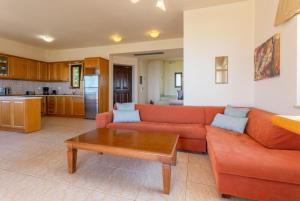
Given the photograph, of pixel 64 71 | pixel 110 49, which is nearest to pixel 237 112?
pixel 110 49

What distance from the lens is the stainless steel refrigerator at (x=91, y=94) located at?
19.2ft

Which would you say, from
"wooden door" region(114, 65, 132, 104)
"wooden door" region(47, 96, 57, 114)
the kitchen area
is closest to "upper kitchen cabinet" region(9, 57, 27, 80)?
the kitchen area

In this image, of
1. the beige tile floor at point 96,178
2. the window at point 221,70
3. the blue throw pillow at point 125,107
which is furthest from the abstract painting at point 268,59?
the blue throw pillow at point 125,107

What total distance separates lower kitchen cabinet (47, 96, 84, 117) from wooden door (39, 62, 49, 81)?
2.62 ft

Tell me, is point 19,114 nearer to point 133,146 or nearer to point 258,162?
point 133,146

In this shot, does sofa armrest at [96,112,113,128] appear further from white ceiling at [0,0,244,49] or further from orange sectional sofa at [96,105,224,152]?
white ceiling at [0,0,244,49]

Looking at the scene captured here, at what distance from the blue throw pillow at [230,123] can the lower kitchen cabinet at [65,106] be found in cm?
497

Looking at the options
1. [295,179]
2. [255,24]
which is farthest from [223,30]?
[295,179]

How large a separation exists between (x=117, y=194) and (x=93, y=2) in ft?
11.2

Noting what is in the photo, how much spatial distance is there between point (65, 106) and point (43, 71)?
5.52 feet

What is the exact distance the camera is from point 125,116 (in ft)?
10.8

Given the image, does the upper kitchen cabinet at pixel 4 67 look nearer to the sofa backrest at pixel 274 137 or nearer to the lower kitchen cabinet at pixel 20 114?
the lower kitchen cabinet at pixel 20 114

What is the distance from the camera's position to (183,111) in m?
3.30

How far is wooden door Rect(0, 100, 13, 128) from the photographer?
415 cm
